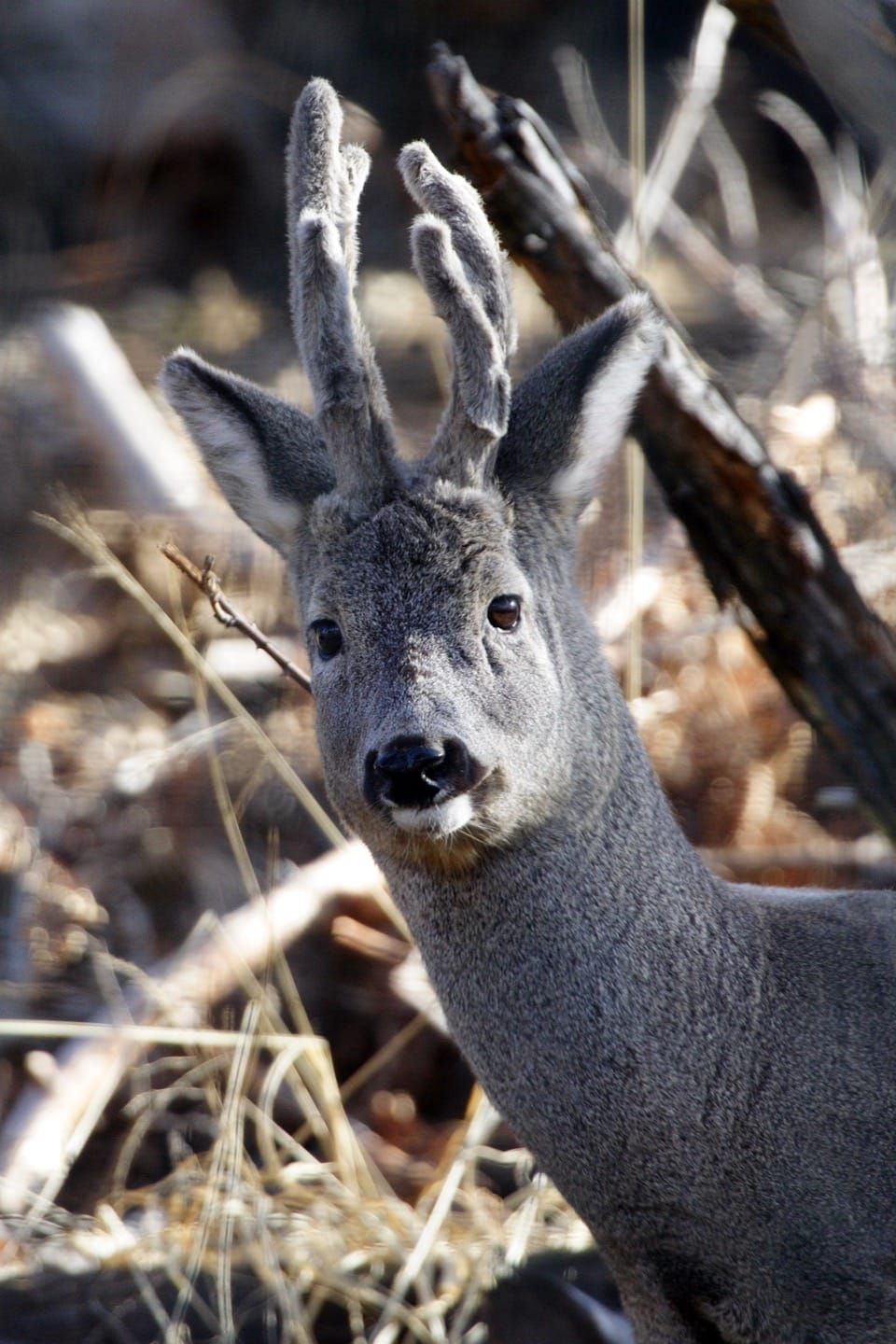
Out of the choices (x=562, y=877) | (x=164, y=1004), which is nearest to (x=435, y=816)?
(x=562, y=877)

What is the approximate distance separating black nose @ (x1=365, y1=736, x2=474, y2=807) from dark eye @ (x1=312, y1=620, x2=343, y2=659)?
1.29 ft

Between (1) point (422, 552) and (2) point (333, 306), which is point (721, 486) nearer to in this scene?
(1) point (422, 552)

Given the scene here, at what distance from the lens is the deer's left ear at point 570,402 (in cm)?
291

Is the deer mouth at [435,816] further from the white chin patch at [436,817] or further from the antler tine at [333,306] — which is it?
the antler tine at [333,306]

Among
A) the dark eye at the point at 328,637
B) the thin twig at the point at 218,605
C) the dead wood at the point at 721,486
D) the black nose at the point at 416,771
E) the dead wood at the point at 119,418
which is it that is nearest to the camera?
the black nose at the point at 416,771

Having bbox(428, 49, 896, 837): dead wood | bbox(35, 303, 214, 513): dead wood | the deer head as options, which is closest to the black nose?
the deer head

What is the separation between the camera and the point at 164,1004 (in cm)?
446

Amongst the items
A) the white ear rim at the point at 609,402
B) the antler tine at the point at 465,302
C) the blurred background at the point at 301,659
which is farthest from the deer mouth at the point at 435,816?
the blurred background at the point at 301,659

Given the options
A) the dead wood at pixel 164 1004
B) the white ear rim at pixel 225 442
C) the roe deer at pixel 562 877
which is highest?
the white ear rim at pixel 225 442

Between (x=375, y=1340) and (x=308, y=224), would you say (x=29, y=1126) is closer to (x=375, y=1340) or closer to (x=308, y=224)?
(x=375, y=1340)

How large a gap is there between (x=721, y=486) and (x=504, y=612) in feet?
3.60

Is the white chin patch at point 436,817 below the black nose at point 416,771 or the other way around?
below

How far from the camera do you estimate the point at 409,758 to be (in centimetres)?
245

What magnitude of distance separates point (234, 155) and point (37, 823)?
585cm
